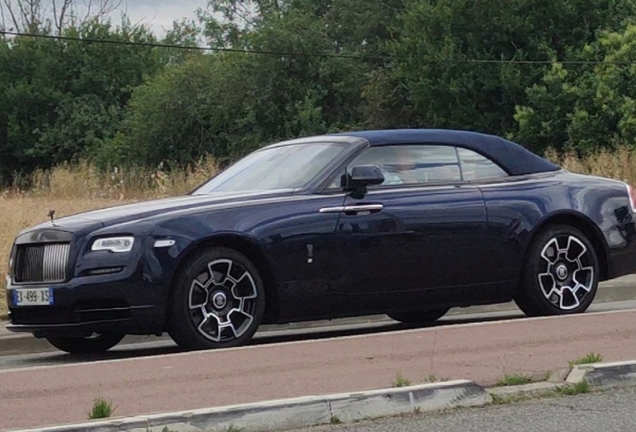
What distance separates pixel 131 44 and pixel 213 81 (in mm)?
6721

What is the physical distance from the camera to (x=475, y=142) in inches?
386

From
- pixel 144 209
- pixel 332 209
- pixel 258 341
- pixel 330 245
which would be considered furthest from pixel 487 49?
pixel 144 209

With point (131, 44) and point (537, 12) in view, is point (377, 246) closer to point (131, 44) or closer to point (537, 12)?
point (537, 12)

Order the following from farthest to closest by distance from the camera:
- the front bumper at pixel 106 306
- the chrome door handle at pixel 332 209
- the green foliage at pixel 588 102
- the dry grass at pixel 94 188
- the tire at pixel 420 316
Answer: the green foliage at pixel 588 102, the dry grass at pixel 94 188, the tire at pixel 420 316, the chrome door handle at pixel 332 209, the front bumper at pixel 106 306

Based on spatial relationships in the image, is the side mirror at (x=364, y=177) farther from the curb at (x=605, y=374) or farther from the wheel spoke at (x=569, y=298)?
the curb at (x=605, y=374)

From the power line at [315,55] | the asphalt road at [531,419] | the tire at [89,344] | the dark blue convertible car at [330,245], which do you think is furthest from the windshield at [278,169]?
the power line at [315,55]

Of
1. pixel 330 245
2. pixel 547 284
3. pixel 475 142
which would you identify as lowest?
pixel 547 284

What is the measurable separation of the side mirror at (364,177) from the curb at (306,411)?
2631 millimetres

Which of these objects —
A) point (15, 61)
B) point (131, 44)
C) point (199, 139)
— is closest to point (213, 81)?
point (199, 139)

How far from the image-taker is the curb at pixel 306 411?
221 inches

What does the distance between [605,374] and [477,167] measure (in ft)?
10.2

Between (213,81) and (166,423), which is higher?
(213,81)

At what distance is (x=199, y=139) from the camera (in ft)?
172

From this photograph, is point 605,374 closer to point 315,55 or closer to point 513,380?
point 513,380
